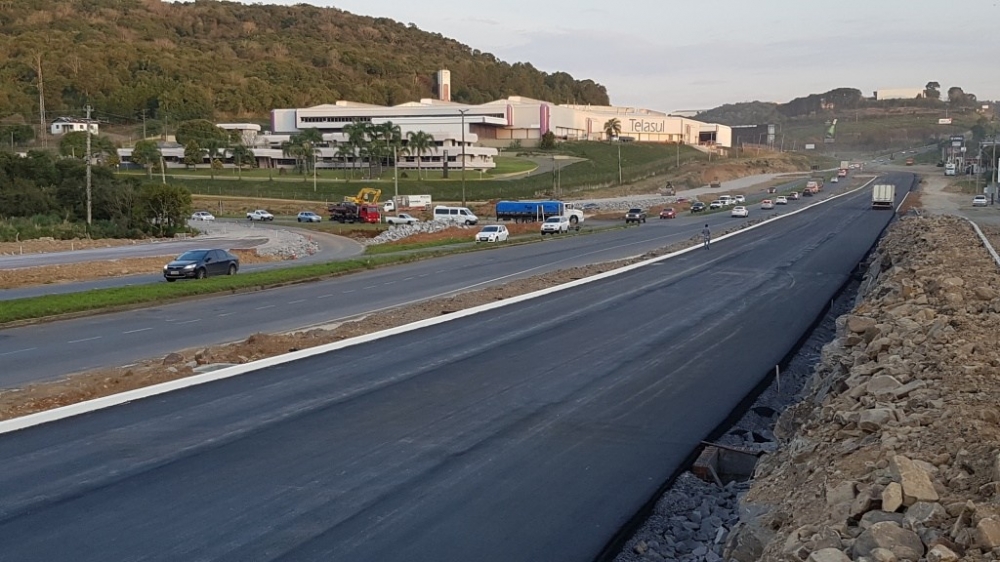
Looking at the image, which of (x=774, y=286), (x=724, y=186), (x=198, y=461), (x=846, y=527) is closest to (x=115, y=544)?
(x=198, y=461)

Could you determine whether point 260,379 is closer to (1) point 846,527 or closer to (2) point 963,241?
(1) point 846,527

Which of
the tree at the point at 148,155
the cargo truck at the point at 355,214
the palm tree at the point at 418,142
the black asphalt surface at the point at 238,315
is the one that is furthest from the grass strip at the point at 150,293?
the palm tree at the point at 418,142

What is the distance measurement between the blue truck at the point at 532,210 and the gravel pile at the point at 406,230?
5.51m

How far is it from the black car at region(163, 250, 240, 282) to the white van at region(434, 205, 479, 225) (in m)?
38.2

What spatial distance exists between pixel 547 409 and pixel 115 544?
22.6 ft

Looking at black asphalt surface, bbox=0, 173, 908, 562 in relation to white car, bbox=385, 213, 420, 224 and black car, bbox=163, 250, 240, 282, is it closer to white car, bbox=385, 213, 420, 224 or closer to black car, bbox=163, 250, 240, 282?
black car, bbox=163, 250, 240, 282

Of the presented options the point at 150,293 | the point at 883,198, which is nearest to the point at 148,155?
the point at 883,198

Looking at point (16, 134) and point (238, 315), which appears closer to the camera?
point (238, 315)

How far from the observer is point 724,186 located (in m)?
145

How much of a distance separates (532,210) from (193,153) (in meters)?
72.7

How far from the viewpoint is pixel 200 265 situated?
116 feet

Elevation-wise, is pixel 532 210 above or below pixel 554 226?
above

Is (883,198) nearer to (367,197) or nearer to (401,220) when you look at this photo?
(401,220)

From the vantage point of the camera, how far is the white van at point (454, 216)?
75.0 m
